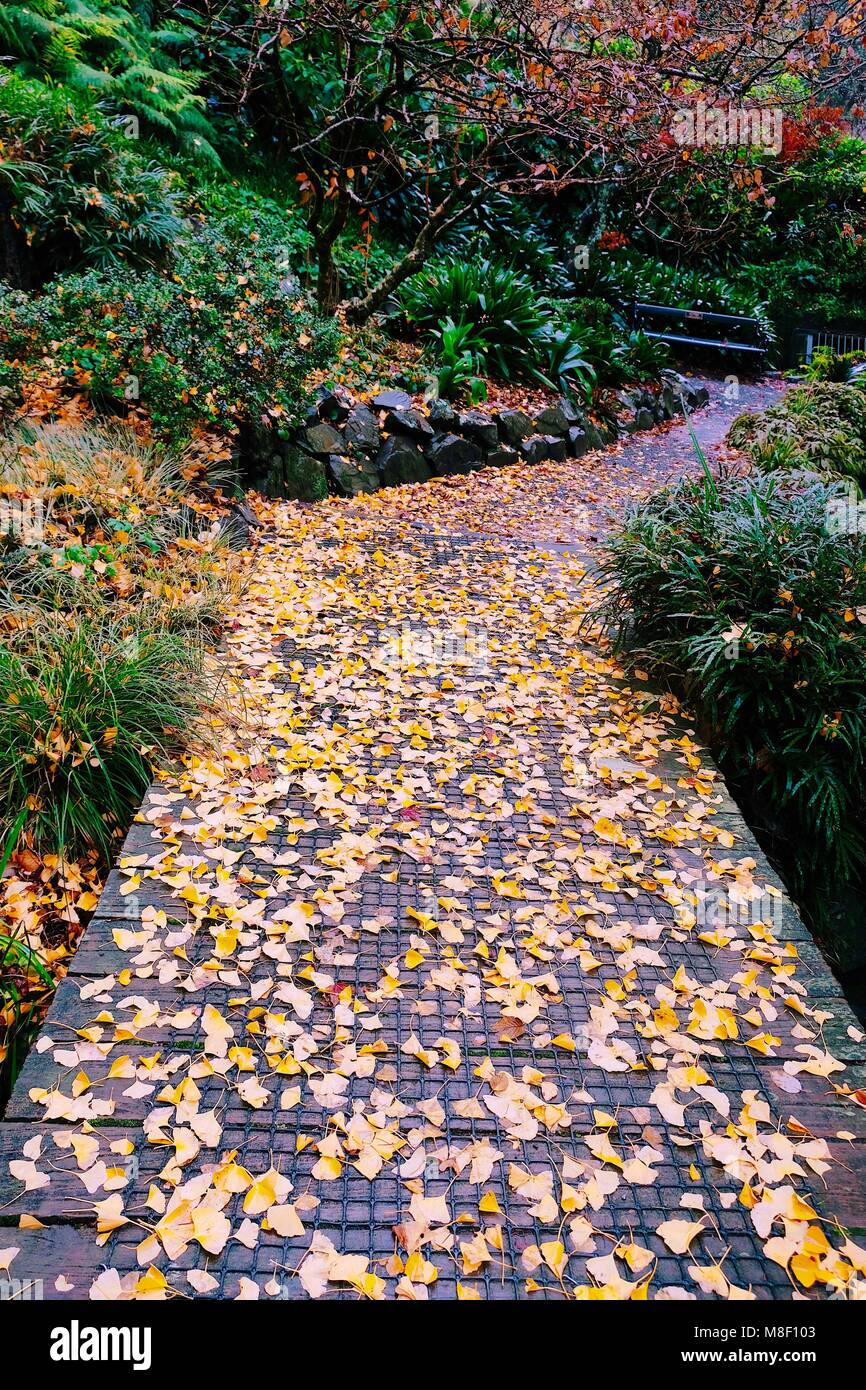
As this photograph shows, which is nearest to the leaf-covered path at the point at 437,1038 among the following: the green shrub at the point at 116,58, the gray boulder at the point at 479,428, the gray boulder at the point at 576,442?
the gray boulder at the point at 479,428

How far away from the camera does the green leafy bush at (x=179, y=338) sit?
479 centimetres

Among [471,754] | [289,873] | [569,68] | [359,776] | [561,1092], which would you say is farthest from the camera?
[569,68]

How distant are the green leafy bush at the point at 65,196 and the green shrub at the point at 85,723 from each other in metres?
3.68

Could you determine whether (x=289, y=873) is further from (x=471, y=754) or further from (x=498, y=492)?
(x=498, y=492)

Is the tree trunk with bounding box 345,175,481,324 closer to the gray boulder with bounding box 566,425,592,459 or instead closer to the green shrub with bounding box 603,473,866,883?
the gray boulder with bounding box 566,425,592,459

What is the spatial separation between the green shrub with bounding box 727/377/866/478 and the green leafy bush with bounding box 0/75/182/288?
15.9 ft

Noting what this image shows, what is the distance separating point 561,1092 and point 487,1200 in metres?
0.36

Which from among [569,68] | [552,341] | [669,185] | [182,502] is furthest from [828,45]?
[182,502]

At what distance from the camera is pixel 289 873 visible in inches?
107

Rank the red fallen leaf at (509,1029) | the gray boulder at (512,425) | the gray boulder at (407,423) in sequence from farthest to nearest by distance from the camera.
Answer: the gray boulder at (512,425)
the gray boulder at (407,423)
the red fallen leaf at (509,1029)

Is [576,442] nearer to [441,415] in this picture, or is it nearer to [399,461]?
[441,415]

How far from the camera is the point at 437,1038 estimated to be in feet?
7.22

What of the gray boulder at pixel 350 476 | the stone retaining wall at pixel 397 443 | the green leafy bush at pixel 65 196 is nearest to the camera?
the green leafy bush at pixel 65 196

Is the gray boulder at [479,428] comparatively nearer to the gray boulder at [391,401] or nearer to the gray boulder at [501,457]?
the gray boulder at [501,457]
